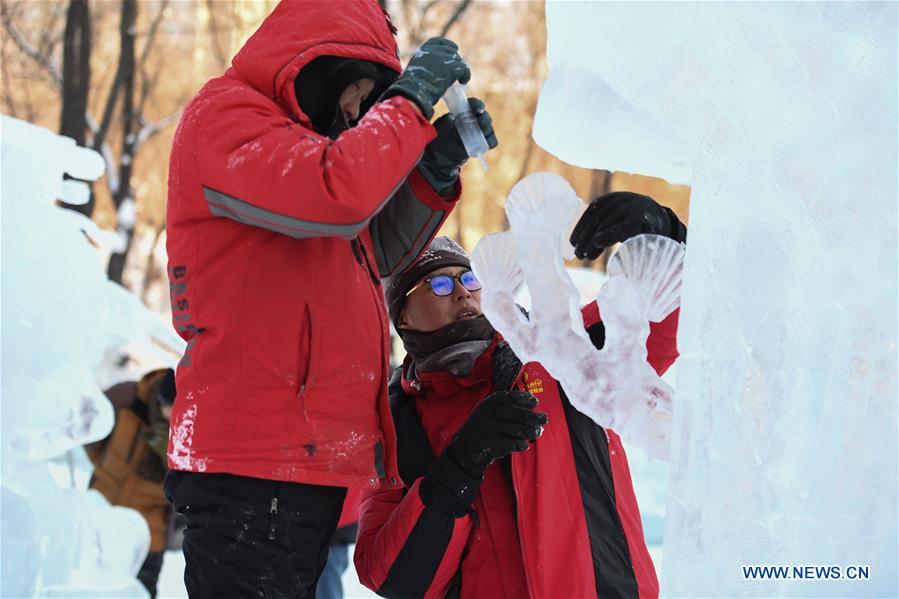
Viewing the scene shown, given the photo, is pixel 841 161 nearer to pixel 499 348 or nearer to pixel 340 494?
pixel 499 348

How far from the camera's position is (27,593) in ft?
11.3

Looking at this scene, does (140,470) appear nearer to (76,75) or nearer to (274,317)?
(274,317)

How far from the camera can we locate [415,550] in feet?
6.66

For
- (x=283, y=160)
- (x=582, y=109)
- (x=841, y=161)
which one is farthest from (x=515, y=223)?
(x=841, y=161)

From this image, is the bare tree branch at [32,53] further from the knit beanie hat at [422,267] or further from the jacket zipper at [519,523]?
the jacket zipper at [519,523]

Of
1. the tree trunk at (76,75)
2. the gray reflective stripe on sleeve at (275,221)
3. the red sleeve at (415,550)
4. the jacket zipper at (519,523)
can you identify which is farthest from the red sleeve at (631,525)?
the tree trunk at (76,75)

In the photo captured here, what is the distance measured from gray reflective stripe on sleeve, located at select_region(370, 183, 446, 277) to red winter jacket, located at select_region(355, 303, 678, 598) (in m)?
0.27

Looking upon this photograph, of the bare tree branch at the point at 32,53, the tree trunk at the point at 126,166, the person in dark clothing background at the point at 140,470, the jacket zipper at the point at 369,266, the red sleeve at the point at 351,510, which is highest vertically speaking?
the jacket zipper at the point at 369,266

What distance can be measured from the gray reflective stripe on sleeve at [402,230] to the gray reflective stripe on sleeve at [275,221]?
0.37 m

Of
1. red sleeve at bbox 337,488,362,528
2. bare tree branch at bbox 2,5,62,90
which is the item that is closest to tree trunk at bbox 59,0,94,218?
bare tree branch at bbox 2,5,62,90

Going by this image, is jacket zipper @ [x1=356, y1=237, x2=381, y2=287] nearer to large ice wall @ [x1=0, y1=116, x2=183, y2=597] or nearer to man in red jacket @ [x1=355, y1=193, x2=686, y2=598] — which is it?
man in red jacket @ [x1=355, y1=193, x2=686, y2=598]

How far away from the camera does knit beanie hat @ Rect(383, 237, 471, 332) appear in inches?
94.0

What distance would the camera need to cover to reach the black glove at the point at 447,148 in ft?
6.09

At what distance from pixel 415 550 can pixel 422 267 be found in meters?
0.70
